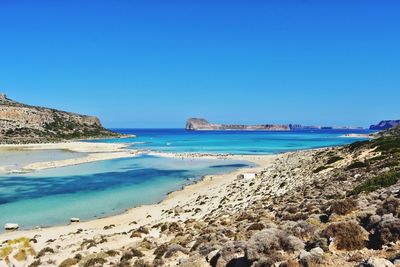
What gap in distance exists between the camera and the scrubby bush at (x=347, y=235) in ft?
38.2

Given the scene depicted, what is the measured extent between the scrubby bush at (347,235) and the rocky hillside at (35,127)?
458ft

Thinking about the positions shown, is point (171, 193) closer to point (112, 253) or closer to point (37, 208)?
point (37, 208)

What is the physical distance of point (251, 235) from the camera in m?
15.3

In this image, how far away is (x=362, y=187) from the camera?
21.6 m

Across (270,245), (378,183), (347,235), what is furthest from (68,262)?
(378,183)

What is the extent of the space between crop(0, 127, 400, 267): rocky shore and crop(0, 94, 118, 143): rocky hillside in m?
125

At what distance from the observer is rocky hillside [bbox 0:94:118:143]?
148625 millimetres

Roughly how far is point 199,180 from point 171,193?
948 cm

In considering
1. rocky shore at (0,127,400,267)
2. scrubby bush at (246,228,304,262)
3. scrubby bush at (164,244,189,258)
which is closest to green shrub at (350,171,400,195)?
rocky shore at (0,127,400,267)

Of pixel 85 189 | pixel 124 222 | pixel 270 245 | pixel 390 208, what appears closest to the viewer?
pixel 270 245

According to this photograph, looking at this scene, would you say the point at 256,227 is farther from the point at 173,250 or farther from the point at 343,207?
the point at 173,250

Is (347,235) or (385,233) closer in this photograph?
(385,233)

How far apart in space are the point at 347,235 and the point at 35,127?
172 meters

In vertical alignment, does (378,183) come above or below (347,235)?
above
